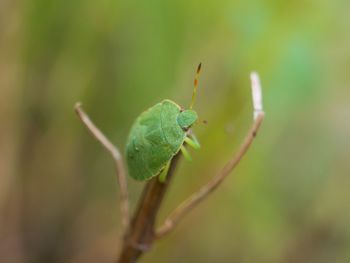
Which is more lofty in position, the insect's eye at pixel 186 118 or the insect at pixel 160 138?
the insect's eye at pixel 186 118

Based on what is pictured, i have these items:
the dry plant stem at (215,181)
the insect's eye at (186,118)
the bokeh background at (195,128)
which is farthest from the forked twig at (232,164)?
the bokeh background at (195,128)

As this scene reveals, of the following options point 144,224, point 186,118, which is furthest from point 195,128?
point 186,118

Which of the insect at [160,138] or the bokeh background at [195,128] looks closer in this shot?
the insect at [160,138]

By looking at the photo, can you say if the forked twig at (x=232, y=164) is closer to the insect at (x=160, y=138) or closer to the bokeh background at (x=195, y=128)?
the insect at (x=160, y=138)

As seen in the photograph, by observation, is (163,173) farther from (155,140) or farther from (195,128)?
(195,128)

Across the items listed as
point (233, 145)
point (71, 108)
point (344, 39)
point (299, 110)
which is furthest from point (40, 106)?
point (344, 39)

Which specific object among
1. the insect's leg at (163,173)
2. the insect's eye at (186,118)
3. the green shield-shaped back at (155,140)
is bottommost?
the insect's leg at (163,173)
